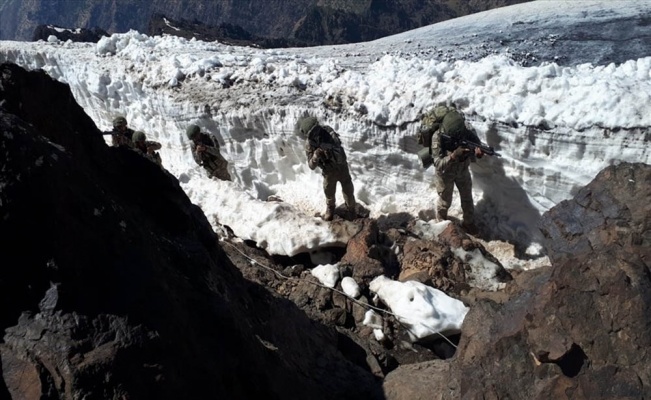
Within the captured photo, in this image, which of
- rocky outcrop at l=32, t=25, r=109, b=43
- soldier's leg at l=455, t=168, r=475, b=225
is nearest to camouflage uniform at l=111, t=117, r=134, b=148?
soldier's leg at l=455, t=168, r=475, b=225

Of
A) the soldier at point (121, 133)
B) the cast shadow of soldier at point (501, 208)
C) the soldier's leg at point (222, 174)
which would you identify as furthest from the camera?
the soldier's leg at point (222, 174)

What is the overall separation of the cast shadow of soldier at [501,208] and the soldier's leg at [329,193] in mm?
2345

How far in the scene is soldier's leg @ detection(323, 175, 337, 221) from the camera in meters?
9.09

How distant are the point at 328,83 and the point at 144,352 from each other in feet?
27.7

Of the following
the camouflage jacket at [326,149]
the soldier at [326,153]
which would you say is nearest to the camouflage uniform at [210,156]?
the soldier at [326,153]

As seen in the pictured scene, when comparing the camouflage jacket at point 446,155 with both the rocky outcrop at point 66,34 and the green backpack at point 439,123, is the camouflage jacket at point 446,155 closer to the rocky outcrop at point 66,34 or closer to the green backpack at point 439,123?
the green backpack at point 439,123

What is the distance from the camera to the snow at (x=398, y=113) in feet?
24.1

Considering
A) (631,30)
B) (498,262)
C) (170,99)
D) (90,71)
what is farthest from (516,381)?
(90,71)

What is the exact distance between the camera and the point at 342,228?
27.4 ft

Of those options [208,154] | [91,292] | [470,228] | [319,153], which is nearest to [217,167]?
[208,154]

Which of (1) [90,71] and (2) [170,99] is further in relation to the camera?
(1) [90,71]

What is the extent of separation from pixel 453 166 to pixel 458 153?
246mm

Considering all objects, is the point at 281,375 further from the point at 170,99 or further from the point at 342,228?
the point at 170,99

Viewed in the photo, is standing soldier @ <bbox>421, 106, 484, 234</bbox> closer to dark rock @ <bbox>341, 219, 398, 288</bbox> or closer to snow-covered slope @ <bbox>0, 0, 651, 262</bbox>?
snow-covered slope @ <bbox>0, 0, 651, 262</bbox>
